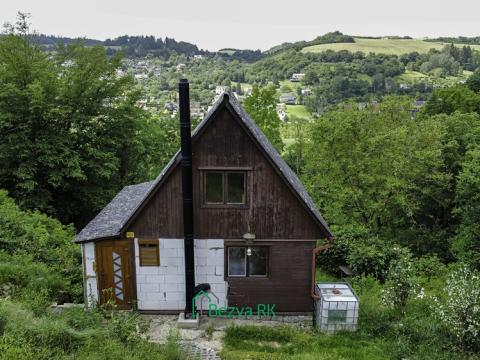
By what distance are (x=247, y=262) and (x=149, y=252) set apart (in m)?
3.17

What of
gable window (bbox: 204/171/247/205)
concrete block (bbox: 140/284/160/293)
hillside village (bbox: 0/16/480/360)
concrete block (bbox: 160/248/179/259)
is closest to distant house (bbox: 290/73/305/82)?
hillside village (bbox: 0/16/480/360)

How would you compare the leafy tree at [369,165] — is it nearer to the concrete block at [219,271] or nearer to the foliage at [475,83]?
the concrete block at [219,271]

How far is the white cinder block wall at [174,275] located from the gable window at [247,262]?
347 mm

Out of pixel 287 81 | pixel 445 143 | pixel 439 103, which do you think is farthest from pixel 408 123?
pixel 287 81

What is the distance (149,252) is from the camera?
1334 cm

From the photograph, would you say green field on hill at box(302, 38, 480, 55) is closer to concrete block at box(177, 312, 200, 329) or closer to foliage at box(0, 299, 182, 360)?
concrete block at box(177, 312, 200, 329)

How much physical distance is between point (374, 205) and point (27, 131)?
20.9 m

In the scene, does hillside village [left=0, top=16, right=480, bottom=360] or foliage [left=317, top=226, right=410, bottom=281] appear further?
foliage [left=317, top=226, right=410, bottom=281]

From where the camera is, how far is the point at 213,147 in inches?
504

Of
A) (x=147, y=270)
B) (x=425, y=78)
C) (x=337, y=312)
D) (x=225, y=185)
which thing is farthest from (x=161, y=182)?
(x=425, y=78)

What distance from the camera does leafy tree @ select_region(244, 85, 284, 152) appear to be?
121 feet

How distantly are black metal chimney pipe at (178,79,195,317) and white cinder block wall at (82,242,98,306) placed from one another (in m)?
3.03

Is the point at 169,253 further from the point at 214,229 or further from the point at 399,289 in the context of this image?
the point at 399,289

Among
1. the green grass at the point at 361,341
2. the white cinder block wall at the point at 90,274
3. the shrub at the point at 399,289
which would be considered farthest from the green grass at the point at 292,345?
the white cinder block wall at the point at 90,274
